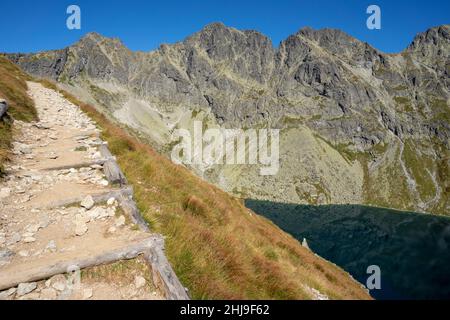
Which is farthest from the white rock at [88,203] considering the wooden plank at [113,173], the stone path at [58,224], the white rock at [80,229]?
the wooden plank at [113,173]

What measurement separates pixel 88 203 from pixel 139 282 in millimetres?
3643

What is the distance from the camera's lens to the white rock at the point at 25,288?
570 centimetres

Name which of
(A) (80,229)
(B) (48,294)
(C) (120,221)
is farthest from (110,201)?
(B) (48,294)

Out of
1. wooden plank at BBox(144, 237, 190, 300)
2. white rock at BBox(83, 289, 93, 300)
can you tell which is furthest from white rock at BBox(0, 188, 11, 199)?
wooden plank at BBox(144, 237, 190, 300)

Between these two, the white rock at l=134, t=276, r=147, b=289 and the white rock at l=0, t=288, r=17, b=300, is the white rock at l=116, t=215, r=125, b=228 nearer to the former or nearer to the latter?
the white rock at l=134, t=276, r=147, b=289

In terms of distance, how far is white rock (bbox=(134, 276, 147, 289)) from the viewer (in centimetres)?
629

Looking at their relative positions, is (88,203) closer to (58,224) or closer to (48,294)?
(58,224)

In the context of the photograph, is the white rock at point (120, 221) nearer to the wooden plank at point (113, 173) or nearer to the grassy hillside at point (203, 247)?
the grassy hillside at point (203, 247)

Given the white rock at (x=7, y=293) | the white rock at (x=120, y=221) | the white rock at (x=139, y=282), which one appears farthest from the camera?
the white rock at (x=120, y=221)

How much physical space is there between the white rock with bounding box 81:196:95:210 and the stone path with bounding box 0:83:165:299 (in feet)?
0.10

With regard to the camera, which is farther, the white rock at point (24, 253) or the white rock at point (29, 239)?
the white rock at point (29, 239)

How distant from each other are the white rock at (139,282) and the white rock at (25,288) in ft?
6.06
